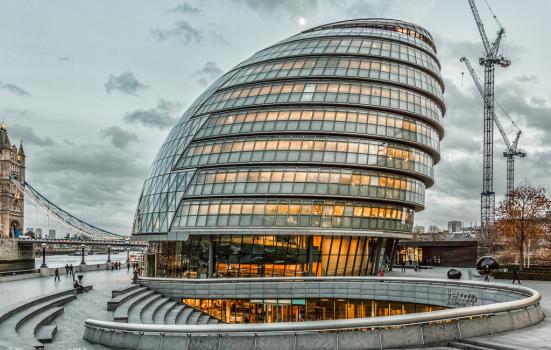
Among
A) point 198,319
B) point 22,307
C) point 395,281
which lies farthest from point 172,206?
point 22,307

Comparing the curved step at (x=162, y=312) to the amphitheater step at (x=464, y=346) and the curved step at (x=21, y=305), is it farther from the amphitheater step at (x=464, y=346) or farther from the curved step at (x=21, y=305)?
the amphitheater step at (x=464, y=346)

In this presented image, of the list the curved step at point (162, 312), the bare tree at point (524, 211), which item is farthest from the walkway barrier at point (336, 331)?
the bare tree at point (524, 211)

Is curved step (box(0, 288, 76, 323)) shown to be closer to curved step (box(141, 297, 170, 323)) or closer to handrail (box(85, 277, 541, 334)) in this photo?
curved step (box(141, 297, 170, 323))

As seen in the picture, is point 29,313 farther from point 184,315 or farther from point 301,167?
point 301,167

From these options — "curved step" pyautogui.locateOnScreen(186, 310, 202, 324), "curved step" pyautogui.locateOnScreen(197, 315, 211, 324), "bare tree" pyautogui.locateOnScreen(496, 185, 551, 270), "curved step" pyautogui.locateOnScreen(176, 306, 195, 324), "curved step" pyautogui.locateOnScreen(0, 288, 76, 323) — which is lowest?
"curved step" pyautogui.locateOnScreen(197, 315, 211, 324)

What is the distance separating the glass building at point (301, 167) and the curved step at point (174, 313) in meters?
13.4

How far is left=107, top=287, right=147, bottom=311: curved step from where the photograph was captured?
36.5 meters

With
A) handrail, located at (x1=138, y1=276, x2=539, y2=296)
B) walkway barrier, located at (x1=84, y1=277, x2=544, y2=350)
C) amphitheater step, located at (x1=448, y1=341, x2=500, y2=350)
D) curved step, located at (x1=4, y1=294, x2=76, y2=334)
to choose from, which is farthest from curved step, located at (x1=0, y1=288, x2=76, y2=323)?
amphitheater step, located at (x1=448, y1=341, x2=500, y2=350)

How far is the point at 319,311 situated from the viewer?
1907 inches

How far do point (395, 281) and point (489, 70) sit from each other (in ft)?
577

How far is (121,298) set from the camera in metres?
40.2

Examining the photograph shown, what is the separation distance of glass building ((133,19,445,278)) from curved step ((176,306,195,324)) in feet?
41.4

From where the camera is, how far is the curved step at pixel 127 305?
3094 centimetres

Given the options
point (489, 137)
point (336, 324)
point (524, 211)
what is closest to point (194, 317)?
point (336, 324)
